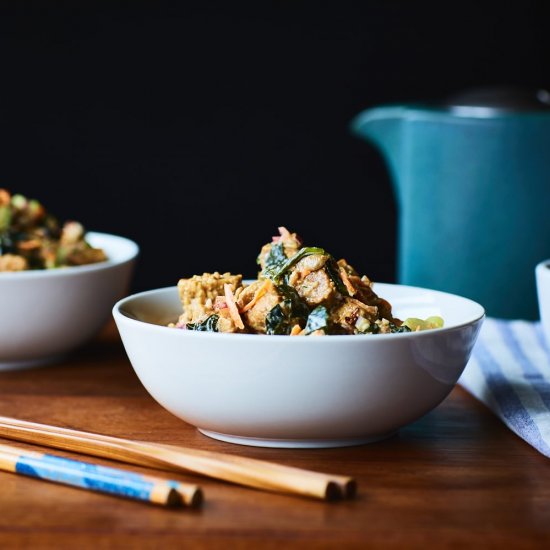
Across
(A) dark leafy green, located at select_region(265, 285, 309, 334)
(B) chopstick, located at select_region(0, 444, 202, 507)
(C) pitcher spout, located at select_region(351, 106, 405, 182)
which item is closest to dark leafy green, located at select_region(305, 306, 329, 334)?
(A) dark leafy green, located at select_region(265, 285, 309, 334)

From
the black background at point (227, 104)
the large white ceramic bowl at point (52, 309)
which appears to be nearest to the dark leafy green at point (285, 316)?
the large white ceramic bowl at point (52, 309)

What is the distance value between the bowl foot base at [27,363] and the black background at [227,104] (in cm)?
203

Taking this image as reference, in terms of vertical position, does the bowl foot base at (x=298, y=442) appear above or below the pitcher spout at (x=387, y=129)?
below

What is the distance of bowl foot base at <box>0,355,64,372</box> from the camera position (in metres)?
1.66

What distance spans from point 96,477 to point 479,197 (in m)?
1.36

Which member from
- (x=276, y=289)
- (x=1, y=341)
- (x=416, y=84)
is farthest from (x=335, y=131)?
(x=276, y=289)

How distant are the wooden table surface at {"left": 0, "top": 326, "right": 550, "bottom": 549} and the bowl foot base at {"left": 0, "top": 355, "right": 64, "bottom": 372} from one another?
0.31m

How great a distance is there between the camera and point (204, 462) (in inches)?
41.8

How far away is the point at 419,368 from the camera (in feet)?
3.69

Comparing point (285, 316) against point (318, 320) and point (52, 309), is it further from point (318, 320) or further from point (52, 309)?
point (52, 309)

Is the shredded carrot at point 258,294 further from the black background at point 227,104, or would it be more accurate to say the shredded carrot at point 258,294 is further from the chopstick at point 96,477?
the black background at point 227,104

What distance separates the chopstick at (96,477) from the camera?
0.99m

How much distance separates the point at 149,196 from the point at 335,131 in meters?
0.74

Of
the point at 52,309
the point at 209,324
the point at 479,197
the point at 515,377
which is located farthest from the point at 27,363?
the point at 479,197
